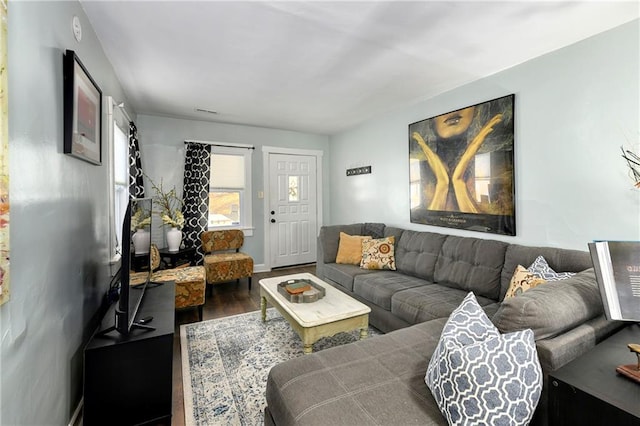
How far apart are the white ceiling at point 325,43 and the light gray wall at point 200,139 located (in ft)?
2.77

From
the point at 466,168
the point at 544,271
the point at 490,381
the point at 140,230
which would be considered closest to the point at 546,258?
the point at 544,271

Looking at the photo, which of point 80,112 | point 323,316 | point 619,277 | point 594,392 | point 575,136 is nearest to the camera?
point 594,392

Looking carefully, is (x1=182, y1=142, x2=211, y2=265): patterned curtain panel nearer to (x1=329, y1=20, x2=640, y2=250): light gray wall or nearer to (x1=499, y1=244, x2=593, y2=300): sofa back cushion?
(x1=329, y1=20, x2=640, y2=250): light gray wall

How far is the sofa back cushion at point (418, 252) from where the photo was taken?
297 cm

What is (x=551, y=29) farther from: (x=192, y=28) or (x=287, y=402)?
(x=287, y=402)

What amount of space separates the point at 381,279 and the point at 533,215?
57.1 inches

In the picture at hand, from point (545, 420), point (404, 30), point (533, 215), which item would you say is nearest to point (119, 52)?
point (404, 30)

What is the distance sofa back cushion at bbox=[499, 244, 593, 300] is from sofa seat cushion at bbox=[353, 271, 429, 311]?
72 cm

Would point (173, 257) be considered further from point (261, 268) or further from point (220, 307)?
point (261, 268)

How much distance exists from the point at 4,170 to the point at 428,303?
97.2 inches

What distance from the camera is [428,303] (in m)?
2.29

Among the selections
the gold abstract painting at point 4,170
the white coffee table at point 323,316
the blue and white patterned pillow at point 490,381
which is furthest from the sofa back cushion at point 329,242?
the gold abstract painting at point 4,170

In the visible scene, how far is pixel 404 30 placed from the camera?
2002mm

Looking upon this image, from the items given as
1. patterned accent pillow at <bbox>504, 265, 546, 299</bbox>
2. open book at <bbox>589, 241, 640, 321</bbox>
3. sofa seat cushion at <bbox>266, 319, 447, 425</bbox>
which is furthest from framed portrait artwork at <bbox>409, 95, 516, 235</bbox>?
sofa seat cushion at <bbox>266, 319, 447, 425</bbox>
